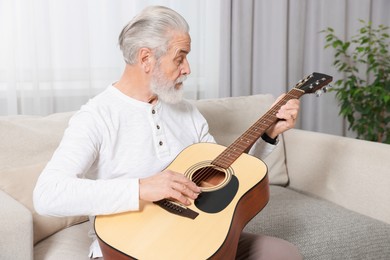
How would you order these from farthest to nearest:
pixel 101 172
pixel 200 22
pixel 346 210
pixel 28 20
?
pixel 200 22, pixel 28 20, pixel 346 210, pixel 101 172

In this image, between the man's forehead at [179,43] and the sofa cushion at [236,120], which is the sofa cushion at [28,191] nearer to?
the man's forehead at [179,43]

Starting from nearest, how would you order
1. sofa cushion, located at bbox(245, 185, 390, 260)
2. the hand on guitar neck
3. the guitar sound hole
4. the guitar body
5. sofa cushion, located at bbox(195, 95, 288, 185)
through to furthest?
the guitar body → the guitar sound hole → the hand on guitar neck → sofa cushion, located at bbox(245, 185, 390, 260) → sofa cushion, located at bbox(195, 95, 288, 185)

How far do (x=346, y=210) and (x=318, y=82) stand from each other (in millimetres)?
641

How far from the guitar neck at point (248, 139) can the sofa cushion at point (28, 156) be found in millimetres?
606

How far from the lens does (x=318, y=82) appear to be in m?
1.54

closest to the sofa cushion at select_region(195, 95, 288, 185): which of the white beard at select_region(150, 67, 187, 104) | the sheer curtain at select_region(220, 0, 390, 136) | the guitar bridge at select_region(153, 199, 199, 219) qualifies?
the sheer curtain at select_region(220, 0, 390, 136)

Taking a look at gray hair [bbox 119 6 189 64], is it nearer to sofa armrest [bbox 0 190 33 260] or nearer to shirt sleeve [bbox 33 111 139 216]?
shirt sleeve [bbox 33 111 139 216]

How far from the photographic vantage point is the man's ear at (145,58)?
1374 millimetres

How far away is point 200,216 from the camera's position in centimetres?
115

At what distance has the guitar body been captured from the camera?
106cm

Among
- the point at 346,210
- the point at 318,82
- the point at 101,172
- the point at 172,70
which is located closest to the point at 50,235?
the point at 101,172

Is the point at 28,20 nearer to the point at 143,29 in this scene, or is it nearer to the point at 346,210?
the point at 143,29

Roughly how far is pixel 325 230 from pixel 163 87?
782mm

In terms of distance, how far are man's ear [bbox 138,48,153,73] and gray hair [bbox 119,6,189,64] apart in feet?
0.04
